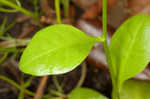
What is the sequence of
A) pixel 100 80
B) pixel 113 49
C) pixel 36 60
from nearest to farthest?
pixel 36 60, pixel 113 49, pixel 100 80

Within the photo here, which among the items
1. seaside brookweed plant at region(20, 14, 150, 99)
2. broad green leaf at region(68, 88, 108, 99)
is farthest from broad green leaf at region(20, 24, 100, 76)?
broad green leaf at region(68, 88, 108, 99)

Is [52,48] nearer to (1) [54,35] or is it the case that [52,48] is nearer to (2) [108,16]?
(1) [54,35]

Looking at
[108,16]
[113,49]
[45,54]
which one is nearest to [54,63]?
[45,54]

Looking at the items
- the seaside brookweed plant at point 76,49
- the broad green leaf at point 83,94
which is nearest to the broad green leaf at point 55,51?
the seaside brookweed plant at point 76,49

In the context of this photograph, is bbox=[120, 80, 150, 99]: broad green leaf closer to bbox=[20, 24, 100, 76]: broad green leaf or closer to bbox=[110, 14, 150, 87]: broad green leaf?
bbox=[110, 14, 150, 87]: broad green leaf

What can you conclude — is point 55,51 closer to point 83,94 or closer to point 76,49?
point 76,49

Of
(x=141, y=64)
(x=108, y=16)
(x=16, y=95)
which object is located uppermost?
(x=108, y=16)
